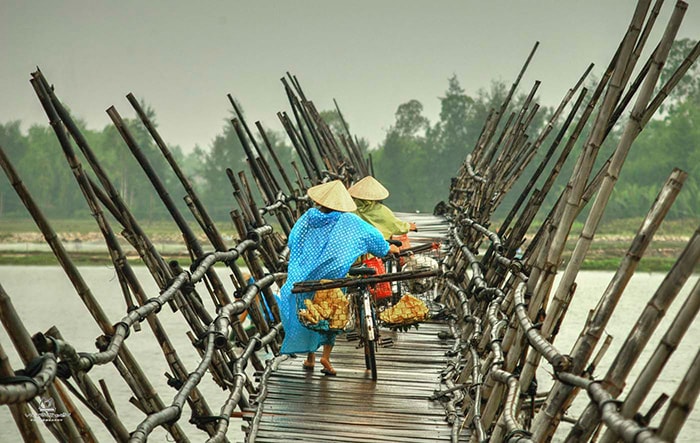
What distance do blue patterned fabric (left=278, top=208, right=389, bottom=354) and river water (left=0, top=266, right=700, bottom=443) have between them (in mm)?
3131

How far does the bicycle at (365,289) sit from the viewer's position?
3799 mm

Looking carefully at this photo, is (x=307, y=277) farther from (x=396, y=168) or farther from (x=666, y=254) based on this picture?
(x=396, y=168)

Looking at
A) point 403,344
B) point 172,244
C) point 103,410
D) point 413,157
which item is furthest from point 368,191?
point 413,157

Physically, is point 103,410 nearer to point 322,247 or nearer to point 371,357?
point 371,357

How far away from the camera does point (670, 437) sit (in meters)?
1.58

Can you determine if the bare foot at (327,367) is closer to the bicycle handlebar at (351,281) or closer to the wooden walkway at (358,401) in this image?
the wooden walkway at (358,401)

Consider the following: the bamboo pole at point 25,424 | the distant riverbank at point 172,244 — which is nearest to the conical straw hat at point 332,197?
the bamboo pole at point 25,424

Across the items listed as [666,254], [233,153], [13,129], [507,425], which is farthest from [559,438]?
[13,129]

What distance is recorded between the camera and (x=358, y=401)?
359 cm

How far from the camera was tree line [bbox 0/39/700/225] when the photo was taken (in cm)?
3177

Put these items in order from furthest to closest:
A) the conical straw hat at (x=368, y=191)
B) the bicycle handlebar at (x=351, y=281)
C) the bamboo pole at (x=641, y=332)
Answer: the conical straw hat at (x=368, y=191) → the bicycle handlebar at (x=351, y=281) → the bamboo pole at (x=641, y=332)

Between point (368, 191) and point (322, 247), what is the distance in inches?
70.1

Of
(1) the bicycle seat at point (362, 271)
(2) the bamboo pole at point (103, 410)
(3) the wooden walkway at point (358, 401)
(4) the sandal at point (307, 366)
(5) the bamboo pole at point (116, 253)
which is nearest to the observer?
(2) the bamboo pole at point (103, 410)

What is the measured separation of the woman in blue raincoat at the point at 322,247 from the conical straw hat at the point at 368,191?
1.65m
